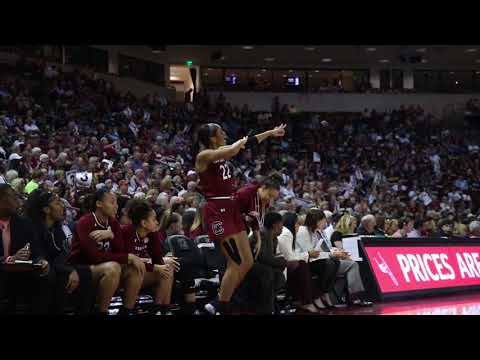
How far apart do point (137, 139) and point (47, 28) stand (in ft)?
45.1

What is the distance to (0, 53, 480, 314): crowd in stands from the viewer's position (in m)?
6.34

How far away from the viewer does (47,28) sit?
16.5ft

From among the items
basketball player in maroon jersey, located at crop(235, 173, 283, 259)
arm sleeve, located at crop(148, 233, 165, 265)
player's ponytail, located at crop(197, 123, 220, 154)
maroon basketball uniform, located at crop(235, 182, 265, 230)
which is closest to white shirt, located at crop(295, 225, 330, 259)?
basketball player in maroon jersey, located at crop(235, 173, 283, 259)

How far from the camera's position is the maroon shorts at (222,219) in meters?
6.50

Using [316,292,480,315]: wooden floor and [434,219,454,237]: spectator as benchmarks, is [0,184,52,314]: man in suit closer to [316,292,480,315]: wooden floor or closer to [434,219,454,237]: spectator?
[316,292,480,315]: wooden floor

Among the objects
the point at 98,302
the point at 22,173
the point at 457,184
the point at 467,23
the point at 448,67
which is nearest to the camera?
the point at 467,23

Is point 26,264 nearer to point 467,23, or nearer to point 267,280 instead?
point 267,280

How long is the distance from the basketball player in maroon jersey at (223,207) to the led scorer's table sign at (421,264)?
3.05 m

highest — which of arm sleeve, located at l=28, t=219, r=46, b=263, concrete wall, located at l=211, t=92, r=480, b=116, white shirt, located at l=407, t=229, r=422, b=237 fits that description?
concrete wall, located at l=211, t=92, r=480, b=116

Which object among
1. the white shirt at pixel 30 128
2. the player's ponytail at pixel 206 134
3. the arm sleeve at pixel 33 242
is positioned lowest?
the arm sleeve at pixel 33 242

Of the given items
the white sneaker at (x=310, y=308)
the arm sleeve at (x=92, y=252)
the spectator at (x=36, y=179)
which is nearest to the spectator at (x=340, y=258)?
the white sneaker at (x=310, y=308)

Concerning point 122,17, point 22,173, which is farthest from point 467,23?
point 22,173

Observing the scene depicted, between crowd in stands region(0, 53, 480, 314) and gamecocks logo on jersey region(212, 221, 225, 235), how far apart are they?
1.83 feet

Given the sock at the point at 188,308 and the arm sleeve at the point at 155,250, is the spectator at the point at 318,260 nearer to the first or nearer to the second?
the sock at the point at 188,308
